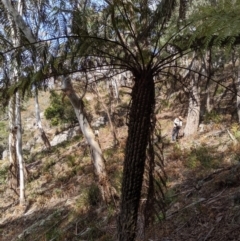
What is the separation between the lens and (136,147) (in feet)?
9.69

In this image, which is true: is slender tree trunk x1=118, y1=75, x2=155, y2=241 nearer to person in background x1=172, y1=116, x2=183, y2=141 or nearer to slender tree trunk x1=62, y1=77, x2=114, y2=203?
slender tree trunk x1=62, y1=77, x2=114, y2=203

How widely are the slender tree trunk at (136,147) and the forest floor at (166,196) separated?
0.90m

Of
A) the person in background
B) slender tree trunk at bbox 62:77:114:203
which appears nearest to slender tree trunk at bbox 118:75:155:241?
slender tree trunk at bbox 62:77:114:203

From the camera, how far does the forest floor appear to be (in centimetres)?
466

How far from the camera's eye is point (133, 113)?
118 inches

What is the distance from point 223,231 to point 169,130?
35.9ft

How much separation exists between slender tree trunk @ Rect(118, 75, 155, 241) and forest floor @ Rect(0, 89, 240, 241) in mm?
904

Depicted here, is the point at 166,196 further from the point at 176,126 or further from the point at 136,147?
the point at 176,126

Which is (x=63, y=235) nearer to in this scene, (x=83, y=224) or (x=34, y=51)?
(x=83, y=224)

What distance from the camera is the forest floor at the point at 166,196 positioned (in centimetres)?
466

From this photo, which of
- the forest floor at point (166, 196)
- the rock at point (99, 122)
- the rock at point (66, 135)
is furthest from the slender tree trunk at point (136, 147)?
the rock at point (99, 122)

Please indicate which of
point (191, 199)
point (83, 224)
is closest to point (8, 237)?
point (83, 224)

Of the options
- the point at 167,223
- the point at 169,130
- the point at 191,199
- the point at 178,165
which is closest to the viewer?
the point at 167,223

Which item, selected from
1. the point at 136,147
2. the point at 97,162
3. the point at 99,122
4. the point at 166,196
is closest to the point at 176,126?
the point at 97,162
